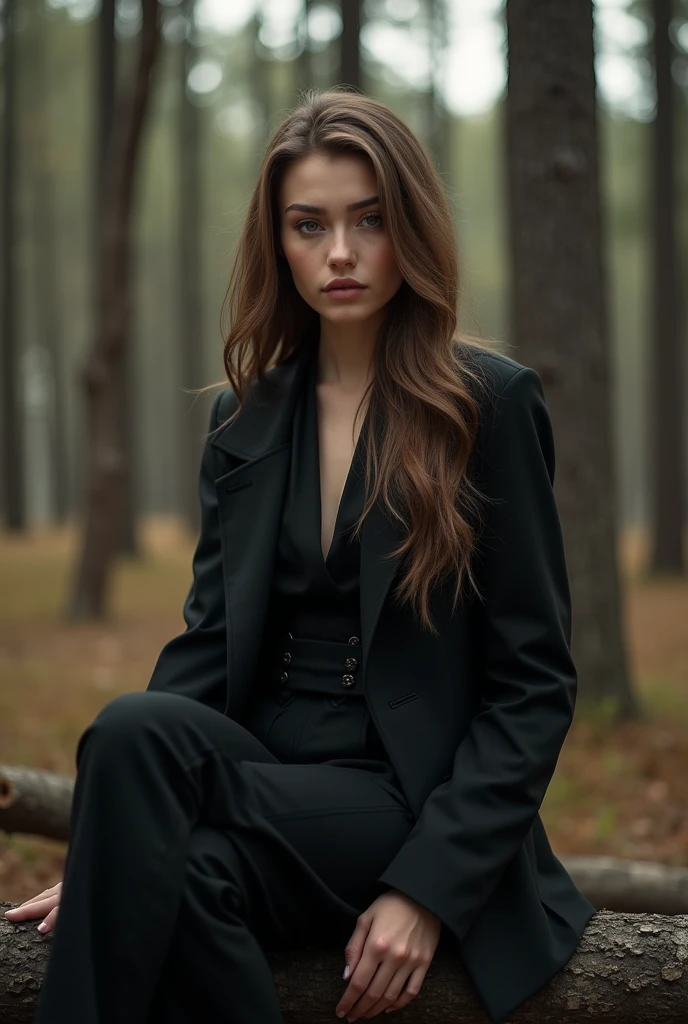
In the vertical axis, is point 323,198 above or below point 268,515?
above

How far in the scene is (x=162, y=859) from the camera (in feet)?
6.72

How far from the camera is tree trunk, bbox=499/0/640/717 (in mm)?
6148

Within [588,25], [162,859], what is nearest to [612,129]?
[588,25]

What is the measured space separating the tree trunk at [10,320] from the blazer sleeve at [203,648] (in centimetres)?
1701

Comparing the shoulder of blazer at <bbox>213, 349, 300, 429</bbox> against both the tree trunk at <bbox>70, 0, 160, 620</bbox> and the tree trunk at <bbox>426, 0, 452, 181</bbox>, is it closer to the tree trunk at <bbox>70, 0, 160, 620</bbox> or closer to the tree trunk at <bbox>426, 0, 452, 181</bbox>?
the tree trunk at <bbox>70, 0, 160, 620</bbox>

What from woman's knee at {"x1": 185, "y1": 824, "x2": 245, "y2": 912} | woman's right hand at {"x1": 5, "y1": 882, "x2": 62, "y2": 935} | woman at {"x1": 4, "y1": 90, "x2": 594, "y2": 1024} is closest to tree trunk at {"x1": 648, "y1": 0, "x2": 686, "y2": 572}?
woman at {"x1": 4, "y1": 90, "x2": 594, "y2": 1024}

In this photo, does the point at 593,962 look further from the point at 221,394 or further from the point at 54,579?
the point at 54,579

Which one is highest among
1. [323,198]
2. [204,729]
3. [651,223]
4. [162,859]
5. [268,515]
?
[651,223]

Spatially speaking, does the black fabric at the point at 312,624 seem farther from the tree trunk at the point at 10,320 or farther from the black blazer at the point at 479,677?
the tree trunk at the point at 10,320

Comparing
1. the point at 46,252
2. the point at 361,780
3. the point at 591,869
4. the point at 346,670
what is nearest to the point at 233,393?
the point at 346,670

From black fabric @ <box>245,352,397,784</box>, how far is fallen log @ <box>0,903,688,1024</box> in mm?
424

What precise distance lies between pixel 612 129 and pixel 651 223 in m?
6.69

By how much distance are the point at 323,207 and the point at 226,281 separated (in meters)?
8.80

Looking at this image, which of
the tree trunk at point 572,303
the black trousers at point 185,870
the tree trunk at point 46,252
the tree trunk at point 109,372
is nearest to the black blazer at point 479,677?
the black trousers at point 185,870
